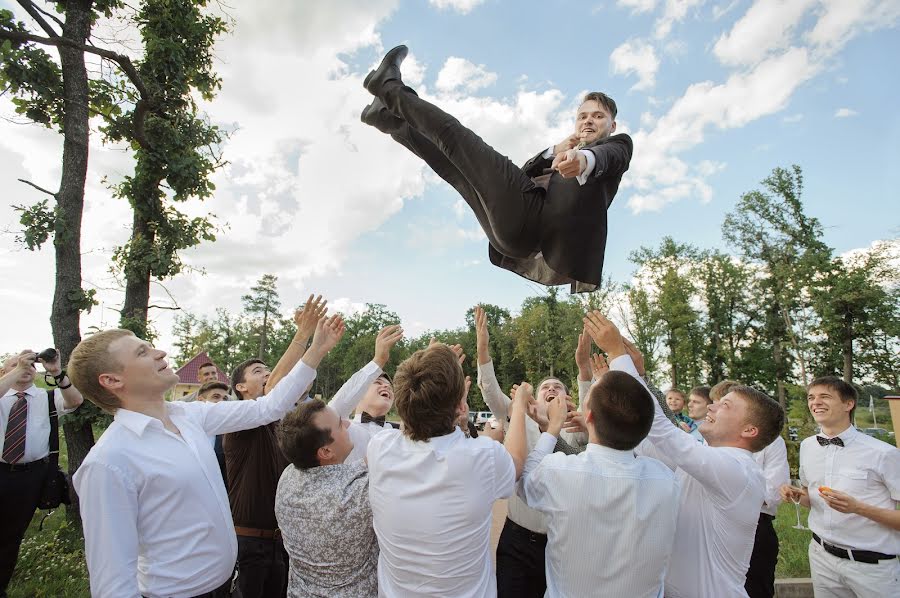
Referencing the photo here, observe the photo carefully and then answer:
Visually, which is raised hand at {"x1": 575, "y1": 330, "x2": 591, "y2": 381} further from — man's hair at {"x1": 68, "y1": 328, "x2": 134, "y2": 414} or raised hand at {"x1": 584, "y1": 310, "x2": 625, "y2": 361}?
man's hair at {"x1": 68, "y1": 328, "x2": 134, "y2": 414}

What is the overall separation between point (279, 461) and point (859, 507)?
14.1ft

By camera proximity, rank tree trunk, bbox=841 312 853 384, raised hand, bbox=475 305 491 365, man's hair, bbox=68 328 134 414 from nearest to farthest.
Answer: man's hair, bbox=68 328 134 414
raised hand, bbox=475 305 491 365
tree trunk, bbox=841 312 853 384

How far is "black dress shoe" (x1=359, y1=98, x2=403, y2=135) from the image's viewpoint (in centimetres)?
346

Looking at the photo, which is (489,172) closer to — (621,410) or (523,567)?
(621,410)

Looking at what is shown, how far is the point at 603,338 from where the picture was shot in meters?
2.87

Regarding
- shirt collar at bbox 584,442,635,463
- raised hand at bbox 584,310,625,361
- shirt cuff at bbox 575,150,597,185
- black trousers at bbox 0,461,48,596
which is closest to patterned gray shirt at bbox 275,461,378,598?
shirt collar at bbox 584,442,635,463

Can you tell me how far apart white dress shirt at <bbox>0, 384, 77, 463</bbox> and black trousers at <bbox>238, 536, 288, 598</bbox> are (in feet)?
10.6

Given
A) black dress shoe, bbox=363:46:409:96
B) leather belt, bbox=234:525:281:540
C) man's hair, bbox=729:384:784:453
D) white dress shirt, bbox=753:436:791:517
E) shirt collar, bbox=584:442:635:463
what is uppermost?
black dress shoe, bbox=363:46:409:96

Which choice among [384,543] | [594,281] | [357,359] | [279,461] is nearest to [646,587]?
[384,543]

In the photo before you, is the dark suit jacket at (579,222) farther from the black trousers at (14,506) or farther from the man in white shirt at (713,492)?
the black trousers at (14,506)

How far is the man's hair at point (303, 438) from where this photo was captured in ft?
8.29

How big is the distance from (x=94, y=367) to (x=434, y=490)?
167 centimetres

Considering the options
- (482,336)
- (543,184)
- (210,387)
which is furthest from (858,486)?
(210,387)

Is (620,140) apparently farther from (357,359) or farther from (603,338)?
(357,359)
